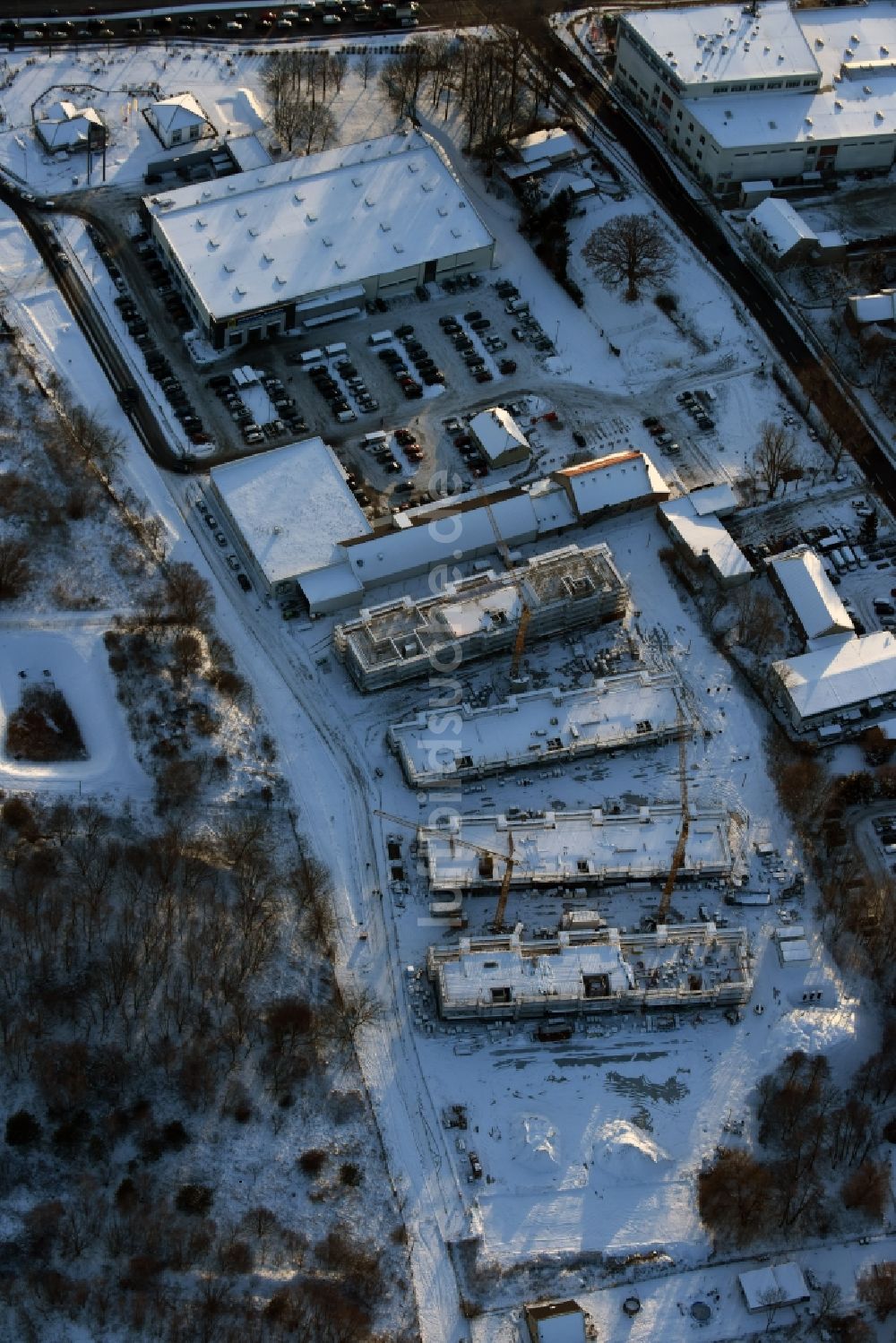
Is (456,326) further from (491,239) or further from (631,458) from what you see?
(631,458)

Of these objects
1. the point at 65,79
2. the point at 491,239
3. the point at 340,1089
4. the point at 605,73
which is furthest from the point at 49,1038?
the point at 605,73

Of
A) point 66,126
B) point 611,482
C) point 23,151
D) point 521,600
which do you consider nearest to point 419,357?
point 611,482

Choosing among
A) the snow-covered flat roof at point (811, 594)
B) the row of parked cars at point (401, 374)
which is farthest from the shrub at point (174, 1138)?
the row of parked cars at point (401, 374)

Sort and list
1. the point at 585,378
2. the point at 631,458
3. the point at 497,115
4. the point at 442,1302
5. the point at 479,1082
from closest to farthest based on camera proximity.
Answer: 1. the point at 442,1302
2. the point at 479,1082
3. the point at 631,458
4. the point at 585,378
5. the point at 497,115

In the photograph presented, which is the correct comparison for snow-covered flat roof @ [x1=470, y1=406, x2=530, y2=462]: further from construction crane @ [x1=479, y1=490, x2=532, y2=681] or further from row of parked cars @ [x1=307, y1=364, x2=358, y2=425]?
row of parked cars @ [x1=307, y1=364, x2=358, y2=425]

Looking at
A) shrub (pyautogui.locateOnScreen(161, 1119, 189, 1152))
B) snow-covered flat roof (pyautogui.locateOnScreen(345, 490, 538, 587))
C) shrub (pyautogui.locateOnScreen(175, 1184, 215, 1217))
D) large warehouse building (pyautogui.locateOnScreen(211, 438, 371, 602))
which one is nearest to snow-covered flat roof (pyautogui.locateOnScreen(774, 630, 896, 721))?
snow-covered flat roof (pyautogui.locateOnScreen(345, 490, 538, 587))
